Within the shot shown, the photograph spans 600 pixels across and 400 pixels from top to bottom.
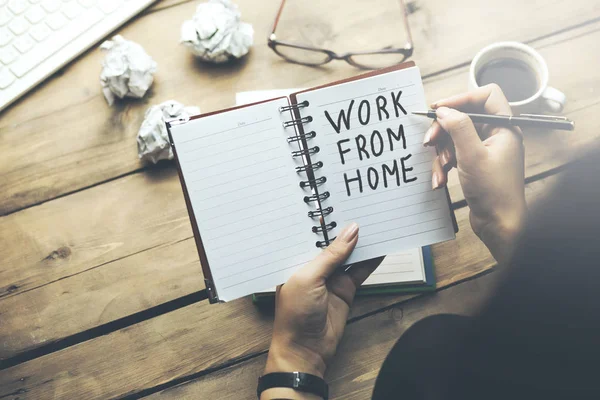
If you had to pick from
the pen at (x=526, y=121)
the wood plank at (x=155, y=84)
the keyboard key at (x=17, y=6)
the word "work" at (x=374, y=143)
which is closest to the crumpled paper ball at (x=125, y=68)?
the wood plank at (x=155, y=84)

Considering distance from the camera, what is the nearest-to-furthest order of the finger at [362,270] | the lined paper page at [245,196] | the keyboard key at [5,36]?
the lined paper page at [245,196]
the finger at [362,270]
the keyboard key at [5,36]

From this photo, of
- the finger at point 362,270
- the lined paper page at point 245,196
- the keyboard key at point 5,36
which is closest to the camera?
the lined paper page at point 245,196

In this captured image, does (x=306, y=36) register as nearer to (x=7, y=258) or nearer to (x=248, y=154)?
(x=248, y=154)

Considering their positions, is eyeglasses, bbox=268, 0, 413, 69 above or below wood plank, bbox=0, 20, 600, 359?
above

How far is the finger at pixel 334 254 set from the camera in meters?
0.60

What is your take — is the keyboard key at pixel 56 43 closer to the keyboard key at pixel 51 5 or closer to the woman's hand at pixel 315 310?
the keyboard key at pixel 51 5

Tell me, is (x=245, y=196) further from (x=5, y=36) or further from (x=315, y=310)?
(x=5, y=36)

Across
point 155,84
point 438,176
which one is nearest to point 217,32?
point 155,84

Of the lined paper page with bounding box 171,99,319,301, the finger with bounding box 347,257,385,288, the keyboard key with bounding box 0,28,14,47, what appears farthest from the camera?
the keyboard key with bounding box 0,28,14,47

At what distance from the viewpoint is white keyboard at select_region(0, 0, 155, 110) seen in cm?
79

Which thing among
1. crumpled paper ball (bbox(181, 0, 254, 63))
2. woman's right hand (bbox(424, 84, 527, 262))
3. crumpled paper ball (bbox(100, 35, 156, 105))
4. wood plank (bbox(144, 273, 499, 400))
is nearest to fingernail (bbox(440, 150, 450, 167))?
woman's right hand (bbox(424, 84, 527, 262))

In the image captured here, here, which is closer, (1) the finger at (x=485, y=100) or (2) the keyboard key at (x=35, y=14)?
(1) the finger at (x=485, y=100)

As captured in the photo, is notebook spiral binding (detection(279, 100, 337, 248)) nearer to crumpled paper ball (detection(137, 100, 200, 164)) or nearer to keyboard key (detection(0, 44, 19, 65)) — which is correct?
crumpled paper ball (detection(137, 100, 200, 164))

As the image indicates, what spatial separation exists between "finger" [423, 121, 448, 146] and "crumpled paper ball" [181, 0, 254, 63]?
0.40 metres
